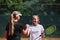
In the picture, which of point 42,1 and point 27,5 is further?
point 42,1

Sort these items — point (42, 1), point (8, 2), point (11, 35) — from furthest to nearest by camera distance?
point (42, 1) < point (8, 2) < point (11, 35)

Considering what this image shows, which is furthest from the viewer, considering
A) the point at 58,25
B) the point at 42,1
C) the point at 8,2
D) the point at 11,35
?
the point at 42,1

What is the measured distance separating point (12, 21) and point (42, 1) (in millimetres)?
19289

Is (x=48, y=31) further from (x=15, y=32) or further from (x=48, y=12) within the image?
(x=48, y=12)

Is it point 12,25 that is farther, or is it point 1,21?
point 1,21

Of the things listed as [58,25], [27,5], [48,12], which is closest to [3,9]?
[27,5]

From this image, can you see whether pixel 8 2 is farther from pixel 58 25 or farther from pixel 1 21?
pixel 58 25

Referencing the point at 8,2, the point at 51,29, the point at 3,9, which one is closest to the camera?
the point at 51,29

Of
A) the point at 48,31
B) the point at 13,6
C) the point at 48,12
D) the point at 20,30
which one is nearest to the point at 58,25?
the point at 48,12

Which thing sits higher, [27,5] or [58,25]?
[27,5]

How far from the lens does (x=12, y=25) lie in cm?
516

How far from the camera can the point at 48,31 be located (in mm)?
6988

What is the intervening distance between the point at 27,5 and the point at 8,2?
1.98m

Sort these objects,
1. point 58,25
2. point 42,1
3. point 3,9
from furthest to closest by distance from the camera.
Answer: point 42,1, point 3,9, point 58,25
